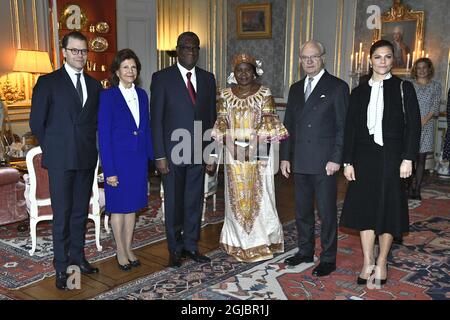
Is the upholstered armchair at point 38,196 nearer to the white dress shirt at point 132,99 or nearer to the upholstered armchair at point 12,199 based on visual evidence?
the upholstered armchair at point 12,199

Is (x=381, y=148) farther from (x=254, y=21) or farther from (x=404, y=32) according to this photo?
(x=254, y=21)

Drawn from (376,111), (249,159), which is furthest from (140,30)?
(376,111)

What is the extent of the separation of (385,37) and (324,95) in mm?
5004

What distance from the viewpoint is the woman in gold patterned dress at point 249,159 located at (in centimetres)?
364

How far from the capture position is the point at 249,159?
373 centimetres

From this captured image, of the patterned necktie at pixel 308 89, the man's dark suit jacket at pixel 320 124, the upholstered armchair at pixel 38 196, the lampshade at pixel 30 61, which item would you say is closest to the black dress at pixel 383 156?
the man's dark suit jacket at pixel 320 124

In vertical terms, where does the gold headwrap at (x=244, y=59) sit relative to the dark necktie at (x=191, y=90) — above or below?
above

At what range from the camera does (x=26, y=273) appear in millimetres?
3551

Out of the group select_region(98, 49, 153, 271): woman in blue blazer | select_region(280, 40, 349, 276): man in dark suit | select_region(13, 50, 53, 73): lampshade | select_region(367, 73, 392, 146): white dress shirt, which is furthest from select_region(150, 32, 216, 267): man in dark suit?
select_region(13, 50, 53, 73): lampshade

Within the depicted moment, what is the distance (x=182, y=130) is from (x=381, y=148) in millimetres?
1390

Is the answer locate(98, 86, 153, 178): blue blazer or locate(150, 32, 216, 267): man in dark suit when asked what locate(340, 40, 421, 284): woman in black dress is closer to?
locate(150, 32, 216, 267): man in dark suit

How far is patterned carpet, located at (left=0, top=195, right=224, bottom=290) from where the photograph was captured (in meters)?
3.52

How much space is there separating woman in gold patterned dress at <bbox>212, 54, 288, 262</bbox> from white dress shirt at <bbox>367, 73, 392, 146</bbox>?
689mm
